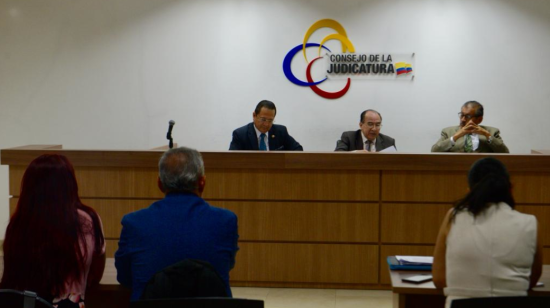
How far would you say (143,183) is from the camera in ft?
19.4

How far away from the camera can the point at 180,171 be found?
3250mm

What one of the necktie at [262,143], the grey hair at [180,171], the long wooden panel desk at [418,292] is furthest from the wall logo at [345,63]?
the grey hair at [180,171]

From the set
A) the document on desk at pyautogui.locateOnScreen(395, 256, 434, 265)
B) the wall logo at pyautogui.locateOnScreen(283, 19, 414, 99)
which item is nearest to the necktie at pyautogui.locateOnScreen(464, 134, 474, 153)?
the wall logo at pyautogui.locateOnScreen(283, 19, 414, 99)

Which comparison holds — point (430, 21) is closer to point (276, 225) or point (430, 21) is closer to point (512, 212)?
point (276, 225)

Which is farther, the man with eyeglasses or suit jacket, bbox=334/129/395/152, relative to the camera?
suit jacket, bbox=334/129/395/152

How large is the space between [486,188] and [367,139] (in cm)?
395

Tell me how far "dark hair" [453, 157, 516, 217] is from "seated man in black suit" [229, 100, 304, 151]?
12.8 ft

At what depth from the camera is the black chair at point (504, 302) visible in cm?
247

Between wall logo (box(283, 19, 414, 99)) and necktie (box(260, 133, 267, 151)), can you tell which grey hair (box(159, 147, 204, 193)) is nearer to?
necktie (box(260, 133, 267, 151))

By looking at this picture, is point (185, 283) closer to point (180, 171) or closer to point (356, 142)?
point (180, 171)

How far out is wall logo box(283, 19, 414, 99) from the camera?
807cm

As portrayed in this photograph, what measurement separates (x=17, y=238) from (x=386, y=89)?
5.82 meters

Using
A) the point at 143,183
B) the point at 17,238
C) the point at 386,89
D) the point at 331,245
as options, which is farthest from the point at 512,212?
the point at 386,89

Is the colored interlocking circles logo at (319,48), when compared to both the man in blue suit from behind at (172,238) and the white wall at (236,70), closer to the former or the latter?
the white wall at (236,70)
